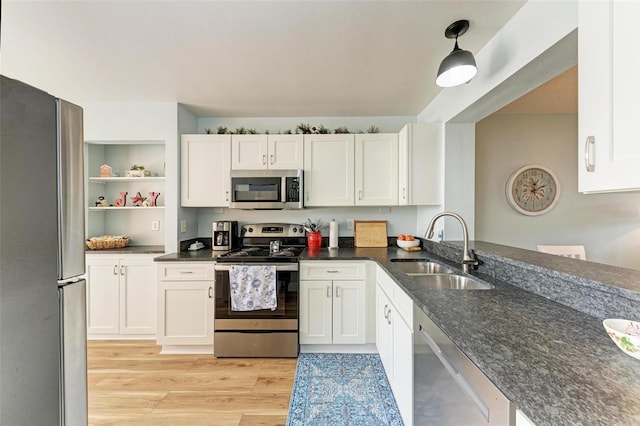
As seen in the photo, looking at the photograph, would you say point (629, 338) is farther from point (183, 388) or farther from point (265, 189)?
point (265, 189)

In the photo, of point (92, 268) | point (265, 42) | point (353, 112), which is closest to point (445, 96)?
point (353, 112)

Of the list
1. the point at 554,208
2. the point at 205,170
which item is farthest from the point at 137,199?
the point at 554,208

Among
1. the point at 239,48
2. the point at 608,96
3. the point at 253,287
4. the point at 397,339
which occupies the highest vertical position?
the point at 239,48

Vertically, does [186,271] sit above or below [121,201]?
below

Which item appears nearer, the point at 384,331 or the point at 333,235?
the point at 384,331

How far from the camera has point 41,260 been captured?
2.61ft

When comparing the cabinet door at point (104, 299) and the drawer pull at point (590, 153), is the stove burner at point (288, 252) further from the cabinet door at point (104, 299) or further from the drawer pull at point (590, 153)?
the drawer pull at point (590, 153)

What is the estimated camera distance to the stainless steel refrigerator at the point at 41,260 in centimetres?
71

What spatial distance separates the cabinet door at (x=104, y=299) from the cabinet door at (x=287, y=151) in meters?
1.87

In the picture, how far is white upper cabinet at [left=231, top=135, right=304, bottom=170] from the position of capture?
290 centimetres

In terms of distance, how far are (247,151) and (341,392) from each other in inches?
91.0

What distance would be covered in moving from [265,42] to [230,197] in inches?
60.7

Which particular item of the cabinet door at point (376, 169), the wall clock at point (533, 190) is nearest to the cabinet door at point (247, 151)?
the cabinet door at point (376, 169)

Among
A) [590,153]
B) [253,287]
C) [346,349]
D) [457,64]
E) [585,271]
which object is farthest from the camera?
[346,349]
